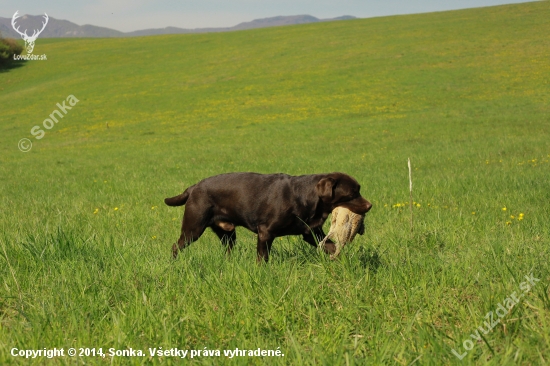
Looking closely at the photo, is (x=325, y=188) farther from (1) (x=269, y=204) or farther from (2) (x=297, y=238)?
(2) (x=297, y=238)

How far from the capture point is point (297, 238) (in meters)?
6.41

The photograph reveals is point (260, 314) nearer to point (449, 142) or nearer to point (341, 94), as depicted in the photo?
point (449, 142)

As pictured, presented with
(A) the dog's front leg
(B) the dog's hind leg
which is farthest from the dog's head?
(B) the dog's hind leg

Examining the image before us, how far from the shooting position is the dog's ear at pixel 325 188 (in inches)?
189

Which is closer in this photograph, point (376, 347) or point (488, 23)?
point (376, 347)

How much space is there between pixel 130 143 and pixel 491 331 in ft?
88.0

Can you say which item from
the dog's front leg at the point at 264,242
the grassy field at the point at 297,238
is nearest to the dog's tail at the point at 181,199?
the grassy field at the point at 297,238

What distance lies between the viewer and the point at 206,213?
5.29 m

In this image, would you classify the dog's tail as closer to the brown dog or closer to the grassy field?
the brown dog

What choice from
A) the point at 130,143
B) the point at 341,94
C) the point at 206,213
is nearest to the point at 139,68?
the point at 341,94

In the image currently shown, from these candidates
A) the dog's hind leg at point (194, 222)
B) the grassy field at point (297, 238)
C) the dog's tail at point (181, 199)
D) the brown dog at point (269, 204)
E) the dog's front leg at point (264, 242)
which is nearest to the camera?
the grassy field at point (297, 238)

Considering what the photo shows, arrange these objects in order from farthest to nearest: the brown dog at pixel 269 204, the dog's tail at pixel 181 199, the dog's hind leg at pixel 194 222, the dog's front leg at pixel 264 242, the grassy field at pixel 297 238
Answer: the dog's tail at pixel 181 199, the dog's hind leg at pixel 194 222, the brown dog at pixel 269 204, the dog's front leg at pixel 264 242, the grassy field at pixel 297 238

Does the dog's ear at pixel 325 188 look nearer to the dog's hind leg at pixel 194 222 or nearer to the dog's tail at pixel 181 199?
the dog's hind leg at pixel 194 222

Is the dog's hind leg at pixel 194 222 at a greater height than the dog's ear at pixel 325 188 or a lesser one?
lesser
